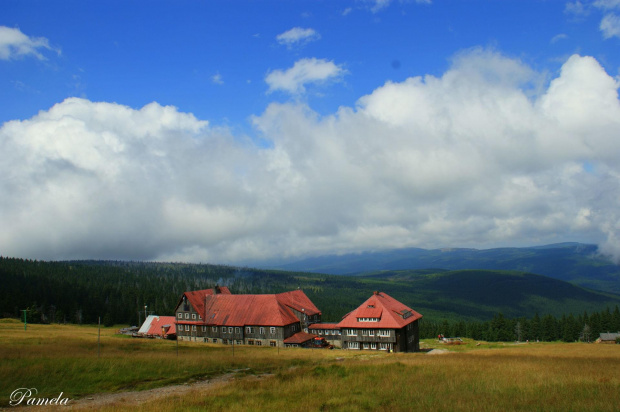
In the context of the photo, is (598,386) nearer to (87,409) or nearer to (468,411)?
(468,411)

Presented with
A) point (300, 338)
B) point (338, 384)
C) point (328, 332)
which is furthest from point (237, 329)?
point (338, 384)

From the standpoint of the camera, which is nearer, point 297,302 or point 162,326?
point 297,302

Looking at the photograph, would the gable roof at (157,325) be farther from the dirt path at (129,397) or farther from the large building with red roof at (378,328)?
the dirt path at (129,397)

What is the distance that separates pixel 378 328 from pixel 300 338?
15.6 meters

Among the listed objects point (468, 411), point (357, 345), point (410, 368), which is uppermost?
point (468, 411)

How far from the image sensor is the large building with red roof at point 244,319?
73312 millimetres

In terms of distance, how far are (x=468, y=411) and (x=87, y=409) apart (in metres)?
17.0

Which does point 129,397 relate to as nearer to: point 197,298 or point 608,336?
point 197,298

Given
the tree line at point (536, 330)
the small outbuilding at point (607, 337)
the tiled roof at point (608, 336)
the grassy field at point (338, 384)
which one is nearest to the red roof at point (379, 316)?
the grassy field at point (338, 384)

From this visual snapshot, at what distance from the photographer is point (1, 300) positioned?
11800 cm

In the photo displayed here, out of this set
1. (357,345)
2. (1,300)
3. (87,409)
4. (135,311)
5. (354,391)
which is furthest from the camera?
(135,311)

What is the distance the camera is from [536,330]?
12094 cm

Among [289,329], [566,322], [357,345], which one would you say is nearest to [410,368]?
[357,345]

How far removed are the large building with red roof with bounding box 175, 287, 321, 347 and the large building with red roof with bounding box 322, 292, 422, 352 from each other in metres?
10.1
